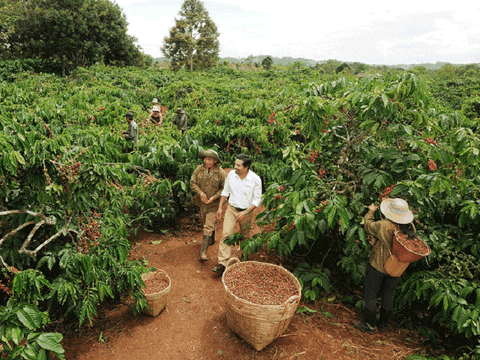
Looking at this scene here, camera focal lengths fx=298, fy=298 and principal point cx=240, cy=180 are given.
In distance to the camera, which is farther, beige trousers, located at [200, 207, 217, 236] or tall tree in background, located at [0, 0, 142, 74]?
tall tree in background, located at [0, 0, 142, 74]

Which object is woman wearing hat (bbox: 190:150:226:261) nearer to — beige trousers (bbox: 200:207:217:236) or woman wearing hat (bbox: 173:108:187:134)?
beige trousers (bbox: 200:207:217:236)

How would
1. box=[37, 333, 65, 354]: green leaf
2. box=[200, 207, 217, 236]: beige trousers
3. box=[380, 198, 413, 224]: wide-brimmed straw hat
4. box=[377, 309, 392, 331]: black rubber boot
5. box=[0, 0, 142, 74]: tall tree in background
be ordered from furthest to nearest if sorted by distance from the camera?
1. box=[0, 0, 142, 74]: tall tree in background
2. box=[200, 207, 217, 236]: beige trousers
3. box=[377, 309, 392, 331]: black rubber boot
4. box=[380, 198, 413, 224]: wide-brimmed straw hat
5. box=[37, 333, 65, 354]: green leaf

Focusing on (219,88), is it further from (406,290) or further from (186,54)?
(186,54)

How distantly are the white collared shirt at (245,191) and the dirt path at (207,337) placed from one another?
3.84ft

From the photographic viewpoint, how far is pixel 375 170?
3176 millimetres

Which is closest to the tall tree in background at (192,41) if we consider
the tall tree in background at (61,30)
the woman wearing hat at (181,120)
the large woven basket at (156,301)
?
the tall tree in background at (61,30)

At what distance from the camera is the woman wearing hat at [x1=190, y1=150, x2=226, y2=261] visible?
14.0ft

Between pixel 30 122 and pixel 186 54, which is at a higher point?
pixel 186 54

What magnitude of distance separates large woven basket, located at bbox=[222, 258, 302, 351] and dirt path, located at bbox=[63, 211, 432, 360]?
0.62 feet

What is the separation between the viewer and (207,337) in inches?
120

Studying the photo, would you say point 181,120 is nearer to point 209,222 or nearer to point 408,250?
point 209,222

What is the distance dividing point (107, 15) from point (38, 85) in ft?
45.4

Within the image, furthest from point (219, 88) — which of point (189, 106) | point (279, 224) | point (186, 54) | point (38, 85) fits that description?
point (186, 54)

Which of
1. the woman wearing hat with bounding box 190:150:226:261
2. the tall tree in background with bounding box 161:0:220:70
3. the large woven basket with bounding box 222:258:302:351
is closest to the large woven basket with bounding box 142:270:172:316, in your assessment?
the large woven basket with bounding box 222:258:302:351
